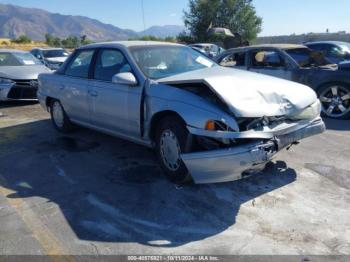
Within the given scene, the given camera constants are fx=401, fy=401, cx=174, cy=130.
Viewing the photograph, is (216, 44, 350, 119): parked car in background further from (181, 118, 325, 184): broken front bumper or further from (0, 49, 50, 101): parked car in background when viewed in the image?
(0, 49, 50, 101): parked car in background

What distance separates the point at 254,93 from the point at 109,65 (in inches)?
94.5

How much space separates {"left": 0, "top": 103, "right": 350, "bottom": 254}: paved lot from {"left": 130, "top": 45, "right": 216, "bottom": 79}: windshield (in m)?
1.25

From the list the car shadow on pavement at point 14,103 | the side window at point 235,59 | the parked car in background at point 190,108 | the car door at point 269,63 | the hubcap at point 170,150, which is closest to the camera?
the parked car in background at point 190,108

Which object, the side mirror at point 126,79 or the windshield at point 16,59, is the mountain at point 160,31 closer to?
the side mirror at point 126,79

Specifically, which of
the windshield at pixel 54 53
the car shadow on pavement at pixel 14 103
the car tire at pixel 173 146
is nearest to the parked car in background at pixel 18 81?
the car shadow on pavement at pixel 14 103

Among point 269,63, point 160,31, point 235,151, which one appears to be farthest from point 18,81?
point 160,31

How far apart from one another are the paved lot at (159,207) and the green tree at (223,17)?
4013 cm

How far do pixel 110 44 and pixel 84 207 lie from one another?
2672 mm

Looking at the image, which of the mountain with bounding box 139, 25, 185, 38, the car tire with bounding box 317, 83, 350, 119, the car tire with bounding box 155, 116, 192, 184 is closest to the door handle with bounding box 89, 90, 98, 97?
the car tire with bounding box 155, 116, 192, 184

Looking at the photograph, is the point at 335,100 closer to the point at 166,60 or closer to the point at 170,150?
the point at 166,60

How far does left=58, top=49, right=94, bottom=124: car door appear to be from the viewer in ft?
20.2

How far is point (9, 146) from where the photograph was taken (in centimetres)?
659

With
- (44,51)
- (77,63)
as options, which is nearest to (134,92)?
(77,63)

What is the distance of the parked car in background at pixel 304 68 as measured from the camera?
26.0 ft
